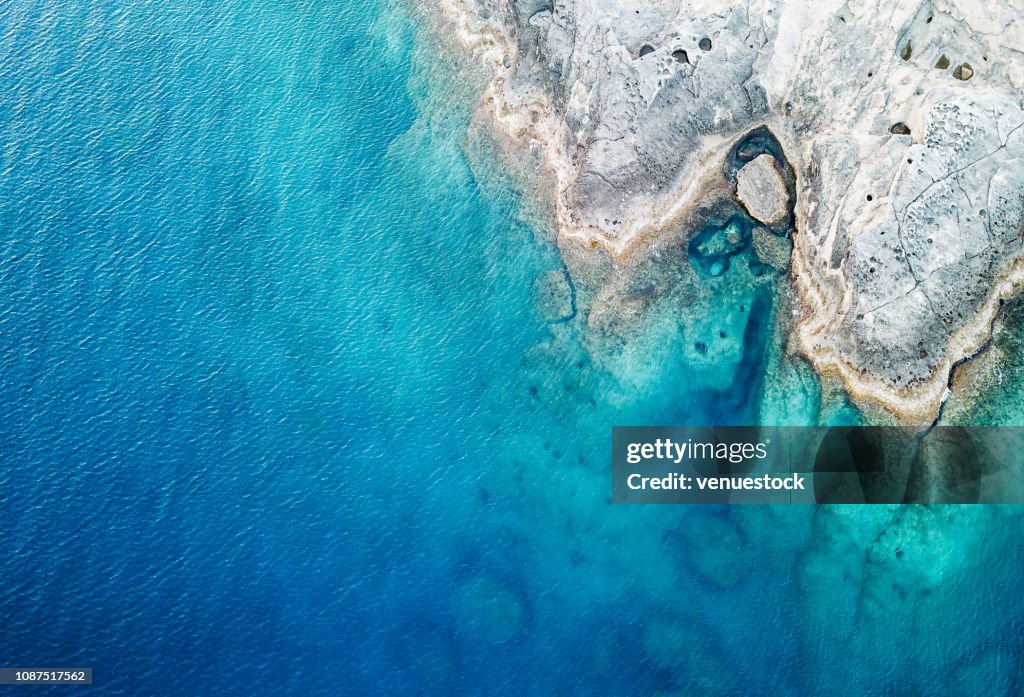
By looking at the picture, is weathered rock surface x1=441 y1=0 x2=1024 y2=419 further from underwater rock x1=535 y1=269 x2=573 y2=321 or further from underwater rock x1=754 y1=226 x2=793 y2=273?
underwater rock x1=535 y1=269 x2=573 y2=321

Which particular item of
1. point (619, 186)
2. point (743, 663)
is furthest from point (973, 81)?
point (743, 663)

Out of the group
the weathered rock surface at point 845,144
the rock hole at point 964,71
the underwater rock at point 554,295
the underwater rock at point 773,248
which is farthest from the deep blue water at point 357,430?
the rock hole at point 964,71

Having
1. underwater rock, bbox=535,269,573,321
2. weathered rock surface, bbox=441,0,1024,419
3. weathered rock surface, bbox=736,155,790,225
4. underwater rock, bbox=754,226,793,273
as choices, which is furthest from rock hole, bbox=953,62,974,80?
underwater rock, bbox=535,269,573,321

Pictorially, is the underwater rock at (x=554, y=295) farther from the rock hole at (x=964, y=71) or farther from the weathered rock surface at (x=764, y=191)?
the rock hole at (x=964, y=71)

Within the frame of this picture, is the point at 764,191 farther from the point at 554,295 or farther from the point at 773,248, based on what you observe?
the point at 554,295

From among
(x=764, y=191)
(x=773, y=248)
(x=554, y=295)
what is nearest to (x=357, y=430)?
(x=554, y=295)
